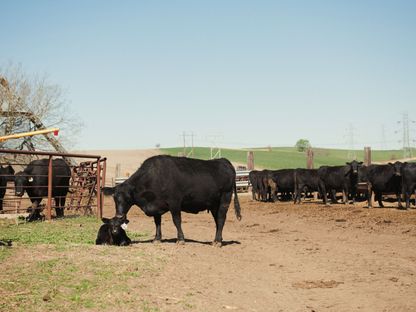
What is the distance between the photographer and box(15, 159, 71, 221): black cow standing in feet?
52.1

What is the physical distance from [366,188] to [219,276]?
733 inches

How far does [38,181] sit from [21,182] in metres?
0.55

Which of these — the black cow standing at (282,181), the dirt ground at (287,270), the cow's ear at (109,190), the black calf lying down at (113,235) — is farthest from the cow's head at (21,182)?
the black cow standing at (282,181)

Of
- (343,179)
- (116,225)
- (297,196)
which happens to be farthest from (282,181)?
(116,225)

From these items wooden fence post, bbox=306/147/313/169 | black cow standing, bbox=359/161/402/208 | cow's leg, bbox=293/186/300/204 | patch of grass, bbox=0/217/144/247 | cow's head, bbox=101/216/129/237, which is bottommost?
cow's leg, bbox=293/186/300/204

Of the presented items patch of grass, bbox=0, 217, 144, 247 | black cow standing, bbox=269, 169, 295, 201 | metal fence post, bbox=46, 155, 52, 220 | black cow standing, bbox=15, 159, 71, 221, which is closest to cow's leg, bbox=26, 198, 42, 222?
black cow standing, bbox=15, 159, 71, 221

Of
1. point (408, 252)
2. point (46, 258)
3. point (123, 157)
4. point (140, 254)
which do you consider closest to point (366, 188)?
point (408, 252)

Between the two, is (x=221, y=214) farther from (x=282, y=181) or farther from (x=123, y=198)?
(x=282, y=181)

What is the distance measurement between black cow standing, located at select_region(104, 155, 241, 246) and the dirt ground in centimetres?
76

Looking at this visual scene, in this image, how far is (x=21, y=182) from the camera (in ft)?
53.2

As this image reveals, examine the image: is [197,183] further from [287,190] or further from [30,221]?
[287,190]

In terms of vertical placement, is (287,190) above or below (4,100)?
below

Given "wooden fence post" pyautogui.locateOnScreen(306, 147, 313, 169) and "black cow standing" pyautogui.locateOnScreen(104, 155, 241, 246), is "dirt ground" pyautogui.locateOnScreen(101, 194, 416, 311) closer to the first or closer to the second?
"black cow standing" pyautogui.locateOnScreen(104, 155, 241, 246)

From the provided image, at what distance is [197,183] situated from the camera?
1189 cm
